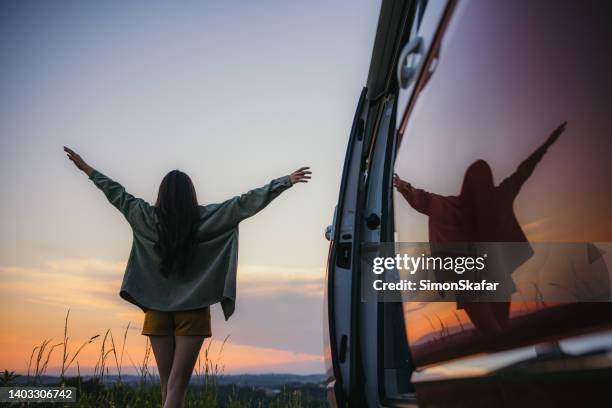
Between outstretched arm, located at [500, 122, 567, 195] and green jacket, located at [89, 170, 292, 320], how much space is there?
2720 mm

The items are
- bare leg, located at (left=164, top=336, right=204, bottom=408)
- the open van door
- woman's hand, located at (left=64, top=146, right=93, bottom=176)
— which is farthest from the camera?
woman's hand, located at (left=64, top=146, right=93, bottom=176)

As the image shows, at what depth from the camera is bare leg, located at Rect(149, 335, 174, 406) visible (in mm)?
3488

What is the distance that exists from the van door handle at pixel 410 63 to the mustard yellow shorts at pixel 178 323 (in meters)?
2.18

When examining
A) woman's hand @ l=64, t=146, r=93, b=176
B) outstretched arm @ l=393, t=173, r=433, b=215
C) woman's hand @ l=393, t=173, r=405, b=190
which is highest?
woman's hand @ l=64, t=146, r=93, b=176

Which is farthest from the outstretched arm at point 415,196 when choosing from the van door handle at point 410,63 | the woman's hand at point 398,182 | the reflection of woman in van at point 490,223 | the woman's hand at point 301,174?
the woman's hand at point 301,174

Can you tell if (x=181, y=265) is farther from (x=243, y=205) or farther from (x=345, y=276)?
(x=345, y=276)

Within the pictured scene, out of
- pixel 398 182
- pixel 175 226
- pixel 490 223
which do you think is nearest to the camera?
pixel 490 223

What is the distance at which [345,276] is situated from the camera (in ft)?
7.90

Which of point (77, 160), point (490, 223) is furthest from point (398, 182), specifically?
point (77, 160)

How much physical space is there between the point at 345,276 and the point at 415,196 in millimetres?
826

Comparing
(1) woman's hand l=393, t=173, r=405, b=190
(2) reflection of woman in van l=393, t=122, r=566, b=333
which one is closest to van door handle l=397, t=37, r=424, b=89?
(1) woman's hand l=393, t=173, r=405, b=190

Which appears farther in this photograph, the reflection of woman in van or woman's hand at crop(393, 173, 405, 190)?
woman's hand at crop(393, 173, 405, 190)

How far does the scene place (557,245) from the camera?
83 centimetres

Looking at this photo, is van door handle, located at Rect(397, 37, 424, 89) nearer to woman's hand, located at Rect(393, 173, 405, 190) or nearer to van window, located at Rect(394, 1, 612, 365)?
van window, located at Rect(394, 1, 612, 365)
